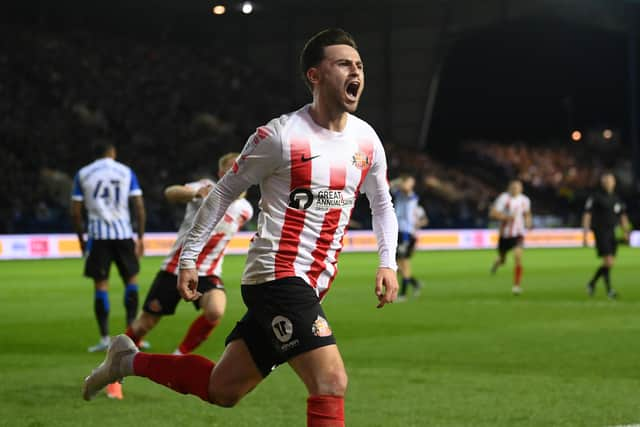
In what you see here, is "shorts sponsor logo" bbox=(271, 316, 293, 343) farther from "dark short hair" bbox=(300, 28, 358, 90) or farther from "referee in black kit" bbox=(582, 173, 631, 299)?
"referee in black kit" bbox=(582, 173, 631, 299)

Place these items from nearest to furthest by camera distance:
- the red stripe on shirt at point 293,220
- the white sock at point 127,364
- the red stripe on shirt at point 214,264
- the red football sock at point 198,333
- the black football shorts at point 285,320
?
the black football shorts at point 285,320 < the red stripe on shirt at point 293,220 < the white sock at point 127,364 < the red stripe on shirt at point 214,264 < the red football sock at point 198,333

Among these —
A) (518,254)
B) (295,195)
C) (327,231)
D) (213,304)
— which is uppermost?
(295,195)

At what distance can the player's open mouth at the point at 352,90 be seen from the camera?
504 cm

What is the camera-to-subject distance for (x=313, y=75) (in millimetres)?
5148

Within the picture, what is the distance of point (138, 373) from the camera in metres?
5.74

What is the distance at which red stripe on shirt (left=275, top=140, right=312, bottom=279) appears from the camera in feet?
16.6

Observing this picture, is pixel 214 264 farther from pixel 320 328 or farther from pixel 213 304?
pixel 320 328

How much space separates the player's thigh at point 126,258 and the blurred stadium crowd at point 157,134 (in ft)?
62.1

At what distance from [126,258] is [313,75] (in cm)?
715

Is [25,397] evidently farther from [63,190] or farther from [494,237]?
[494,237]

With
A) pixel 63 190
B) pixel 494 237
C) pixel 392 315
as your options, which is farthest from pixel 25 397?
pixel 494 237

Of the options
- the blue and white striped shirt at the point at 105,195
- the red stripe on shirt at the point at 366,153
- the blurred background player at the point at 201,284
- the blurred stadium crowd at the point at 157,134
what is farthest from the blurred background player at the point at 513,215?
the red stripe on shirt at the point at 366,153

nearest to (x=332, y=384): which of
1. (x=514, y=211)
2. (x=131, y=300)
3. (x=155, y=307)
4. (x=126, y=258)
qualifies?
(x=155, y=307)

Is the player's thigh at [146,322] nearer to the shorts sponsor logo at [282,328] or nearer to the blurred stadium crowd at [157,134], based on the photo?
the shorts sponsor logo at [282,328]
